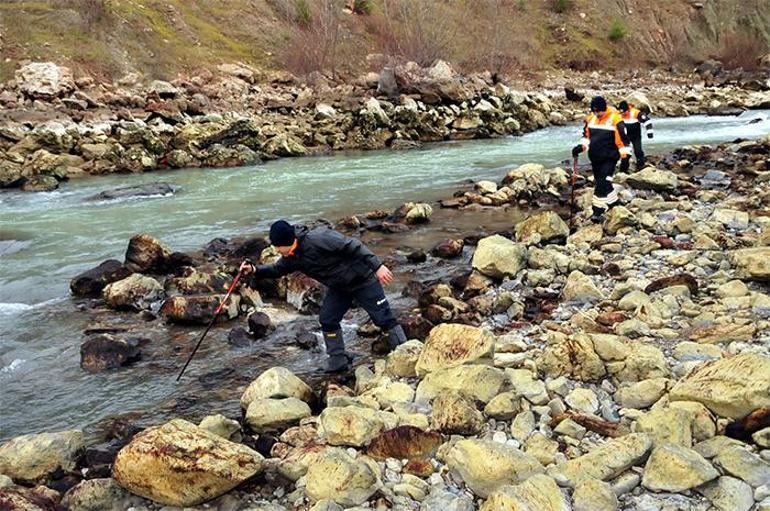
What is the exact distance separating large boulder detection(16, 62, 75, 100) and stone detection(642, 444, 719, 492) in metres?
37.3

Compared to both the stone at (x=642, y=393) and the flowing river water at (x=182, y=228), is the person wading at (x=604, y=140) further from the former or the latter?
the stone at (x=642, y=393)

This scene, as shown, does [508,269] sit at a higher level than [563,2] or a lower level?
lower

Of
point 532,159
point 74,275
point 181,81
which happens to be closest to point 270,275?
point 74,275

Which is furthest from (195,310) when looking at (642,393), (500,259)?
(642,393)

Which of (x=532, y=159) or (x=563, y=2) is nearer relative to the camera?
(x=532, y=159)

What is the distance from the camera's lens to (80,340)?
32.5 ft

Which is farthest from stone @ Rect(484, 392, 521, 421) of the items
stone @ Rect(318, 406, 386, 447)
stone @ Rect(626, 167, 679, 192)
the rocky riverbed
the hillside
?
the hillside

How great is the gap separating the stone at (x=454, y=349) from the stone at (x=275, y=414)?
141 cm

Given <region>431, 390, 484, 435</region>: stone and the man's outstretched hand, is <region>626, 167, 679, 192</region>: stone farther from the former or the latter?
<region>431, 390, 484, 435</region>: stone

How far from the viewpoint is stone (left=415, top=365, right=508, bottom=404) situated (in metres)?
6.33

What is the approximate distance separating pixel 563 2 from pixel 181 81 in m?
52.0

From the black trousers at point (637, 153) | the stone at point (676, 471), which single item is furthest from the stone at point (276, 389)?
the black trousers at point (637, 153)

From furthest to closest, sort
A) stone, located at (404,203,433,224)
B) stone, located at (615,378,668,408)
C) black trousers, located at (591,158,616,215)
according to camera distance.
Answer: stone, located at (404,203,433,224) < black trousers, located at (591,158,616,215) < stone, located at (615,378,668,408)

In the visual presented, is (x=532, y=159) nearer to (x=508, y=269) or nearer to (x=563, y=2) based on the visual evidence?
(x=508, y=269)
